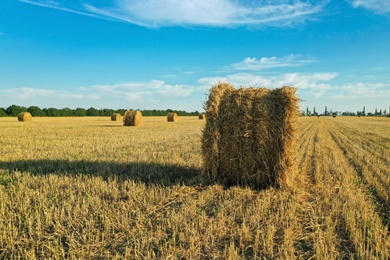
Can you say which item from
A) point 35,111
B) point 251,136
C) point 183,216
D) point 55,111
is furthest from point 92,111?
point 183,216

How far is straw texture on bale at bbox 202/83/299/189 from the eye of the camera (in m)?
6.30

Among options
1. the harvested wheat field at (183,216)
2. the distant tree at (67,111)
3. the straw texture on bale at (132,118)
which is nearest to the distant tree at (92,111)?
the distant tree at (67,111)

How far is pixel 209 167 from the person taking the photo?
22.2 feet

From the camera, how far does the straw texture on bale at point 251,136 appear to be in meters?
6.30

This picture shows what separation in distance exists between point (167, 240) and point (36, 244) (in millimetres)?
1743

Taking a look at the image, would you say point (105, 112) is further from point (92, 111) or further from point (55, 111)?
point (55, 111)

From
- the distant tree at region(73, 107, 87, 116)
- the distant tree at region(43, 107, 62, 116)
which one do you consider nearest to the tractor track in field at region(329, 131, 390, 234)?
the distant tree at region(43, 107, 62, 116)

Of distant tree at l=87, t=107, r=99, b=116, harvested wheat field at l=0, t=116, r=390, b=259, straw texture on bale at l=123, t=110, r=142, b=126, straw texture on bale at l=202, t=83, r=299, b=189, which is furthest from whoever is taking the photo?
distant tree at l=87, t=107, r=99, b=116

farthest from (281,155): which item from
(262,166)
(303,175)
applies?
(303,175)

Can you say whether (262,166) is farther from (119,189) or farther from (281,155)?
(119,189)

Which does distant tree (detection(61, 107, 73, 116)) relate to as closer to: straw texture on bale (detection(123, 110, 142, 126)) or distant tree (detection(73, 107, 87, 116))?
distant tree (detection(73, 107, 87, 116))

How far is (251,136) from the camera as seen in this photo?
645 cm

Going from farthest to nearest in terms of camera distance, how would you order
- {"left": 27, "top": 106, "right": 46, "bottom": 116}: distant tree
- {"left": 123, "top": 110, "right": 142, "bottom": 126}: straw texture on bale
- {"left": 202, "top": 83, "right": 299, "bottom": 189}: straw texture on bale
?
{"left": 27, "top": 106, "right": 46, "bottom": 116}: distant tree, {"left": 123, "top": 110, "right": 142, "bottom": 126}: straw texture on bale, {"left": 202, "top": 83, "right": 299, "bottom": 189}: straw texture on bale

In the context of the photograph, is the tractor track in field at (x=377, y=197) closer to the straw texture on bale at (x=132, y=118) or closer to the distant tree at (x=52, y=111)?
the straw texture on bale at (x=132, y=118)
